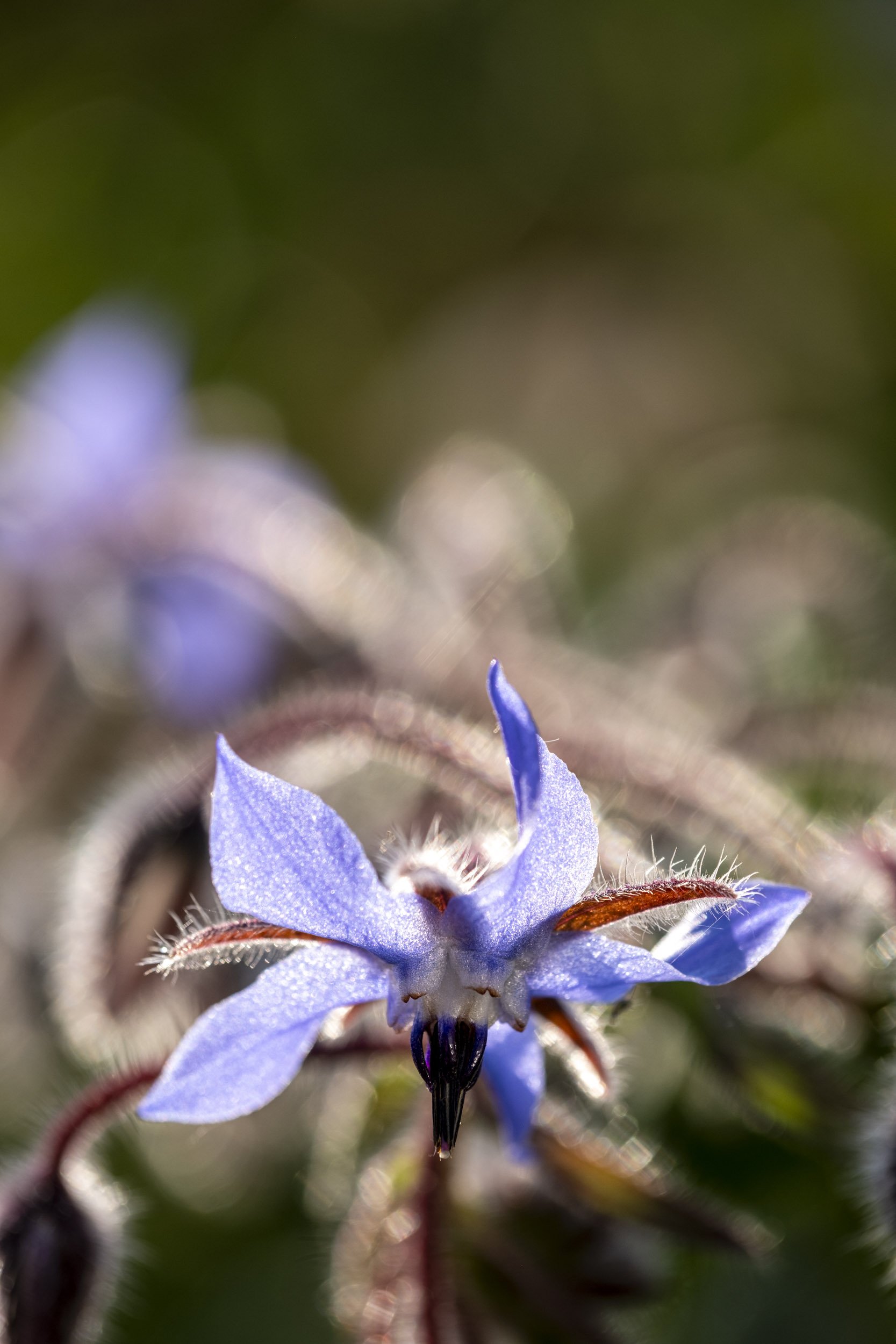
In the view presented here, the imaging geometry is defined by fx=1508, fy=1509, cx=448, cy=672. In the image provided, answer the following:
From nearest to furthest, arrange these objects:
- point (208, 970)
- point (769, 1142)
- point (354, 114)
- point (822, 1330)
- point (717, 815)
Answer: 1. point (717, 815)
2. point (208, 970)
3. point (769, 1142)
4. point (822, 1330)
5. point (354, 114)

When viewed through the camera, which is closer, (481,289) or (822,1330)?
(822,1330)

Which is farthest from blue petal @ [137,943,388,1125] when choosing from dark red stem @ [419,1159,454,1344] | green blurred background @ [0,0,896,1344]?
green blurred background @ [0,0,896,1344]

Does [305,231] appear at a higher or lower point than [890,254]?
lower

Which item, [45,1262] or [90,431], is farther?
[90,431]

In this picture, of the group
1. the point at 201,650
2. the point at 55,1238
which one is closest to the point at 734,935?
the point at 55,1238

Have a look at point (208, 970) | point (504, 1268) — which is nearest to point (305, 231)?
point (208, 970)

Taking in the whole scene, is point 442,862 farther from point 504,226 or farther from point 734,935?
point 504,226

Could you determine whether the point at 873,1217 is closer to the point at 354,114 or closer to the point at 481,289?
the point at 481,289
